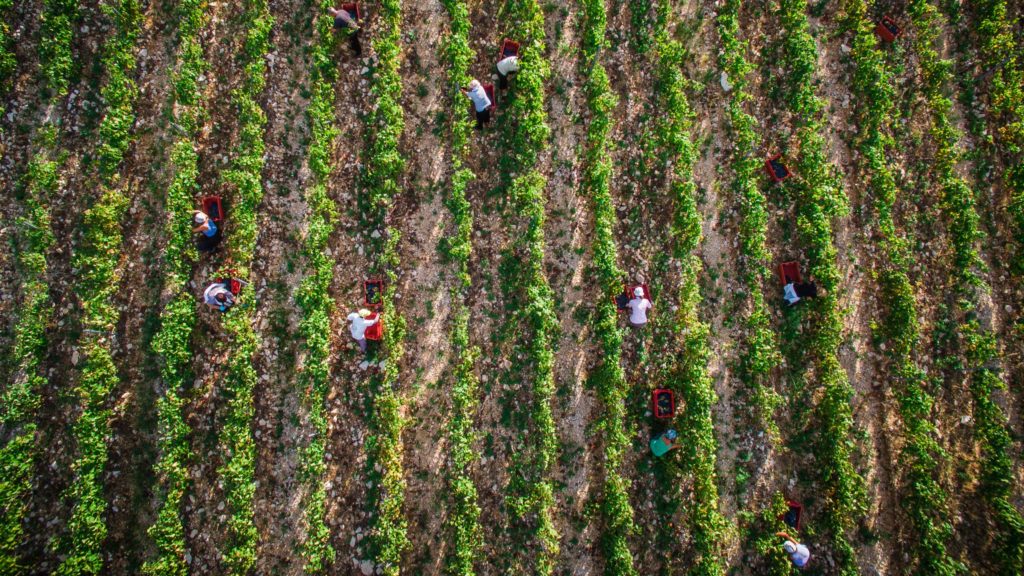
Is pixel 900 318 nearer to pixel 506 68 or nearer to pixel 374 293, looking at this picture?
pixel 506 68

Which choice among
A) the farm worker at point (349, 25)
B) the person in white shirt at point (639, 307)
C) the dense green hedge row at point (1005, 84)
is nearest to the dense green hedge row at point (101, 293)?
the farm worker at point (349, 25)

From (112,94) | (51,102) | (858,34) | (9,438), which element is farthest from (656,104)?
(9,438)

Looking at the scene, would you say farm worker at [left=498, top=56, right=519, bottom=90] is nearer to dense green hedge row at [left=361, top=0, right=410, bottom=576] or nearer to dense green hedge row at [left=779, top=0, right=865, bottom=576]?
dense green hedge row at [left=361, top=0, right=410, bottom=576]

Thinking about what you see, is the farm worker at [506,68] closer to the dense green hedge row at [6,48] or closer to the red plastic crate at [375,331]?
the red plastic crate at [375,331]

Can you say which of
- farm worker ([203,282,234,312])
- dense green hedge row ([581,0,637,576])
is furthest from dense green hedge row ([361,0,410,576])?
dense green hedge row ([581,0,637,576])

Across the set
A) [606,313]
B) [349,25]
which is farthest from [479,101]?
[606,313]
